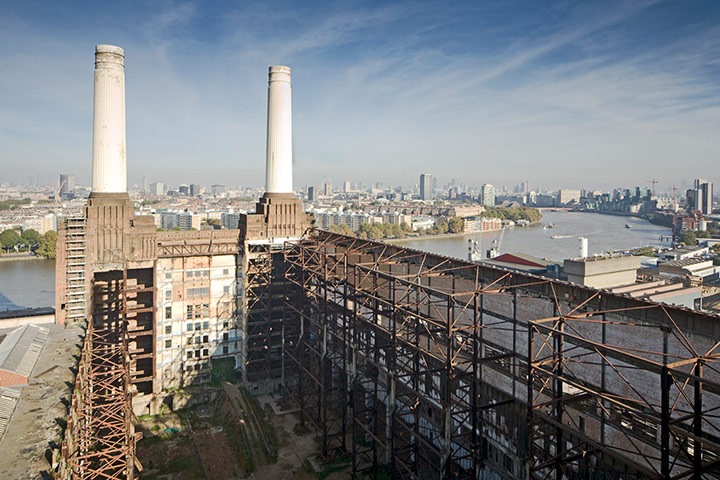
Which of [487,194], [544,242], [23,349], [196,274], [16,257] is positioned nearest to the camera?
[23,349]

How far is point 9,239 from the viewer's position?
46969 millimetres

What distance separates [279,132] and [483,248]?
46913 mm

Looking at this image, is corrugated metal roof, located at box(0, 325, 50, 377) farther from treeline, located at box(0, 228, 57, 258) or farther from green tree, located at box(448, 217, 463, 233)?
green tree, located at box(448, 217, 463, 233)

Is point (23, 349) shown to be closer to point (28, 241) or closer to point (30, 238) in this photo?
point (28, 241)

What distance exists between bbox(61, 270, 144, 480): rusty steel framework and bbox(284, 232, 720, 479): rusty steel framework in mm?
4216

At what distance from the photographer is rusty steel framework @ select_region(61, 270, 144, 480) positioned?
8.74m

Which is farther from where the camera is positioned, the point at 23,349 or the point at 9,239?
the point at 9,239

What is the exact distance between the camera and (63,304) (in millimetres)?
13344

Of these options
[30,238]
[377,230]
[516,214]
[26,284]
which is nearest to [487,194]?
[516,214]

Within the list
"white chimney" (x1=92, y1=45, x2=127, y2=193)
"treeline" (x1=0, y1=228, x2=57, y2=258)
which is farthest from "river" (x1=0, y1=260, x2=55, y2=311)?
"white chimney" (x1=92, y1=45, x2=127, y2=193)

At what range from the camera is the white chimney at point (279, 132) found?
16.0 metres

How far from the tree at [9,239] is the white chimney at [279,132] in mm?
42301

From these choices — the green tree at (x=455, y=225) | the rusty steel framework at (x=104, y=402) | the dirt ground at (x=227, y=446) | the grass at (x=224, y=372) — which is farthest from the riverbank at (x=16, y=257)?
the green tree at (x=455, y=225)

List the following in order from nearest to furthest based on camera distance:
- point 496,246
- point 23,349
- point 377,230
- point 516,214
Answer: point 23,349, point 496,246, point 377,230, point 516,214
